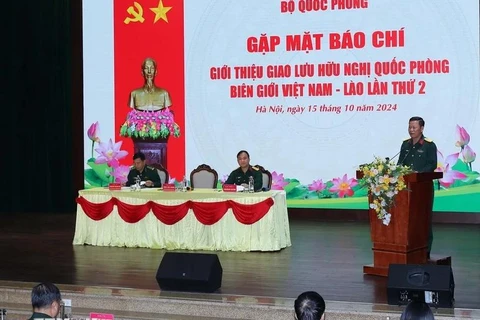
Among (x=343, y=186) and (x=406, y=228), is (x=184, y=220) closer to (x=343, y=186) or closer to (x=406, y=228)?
(x=406, y=228)

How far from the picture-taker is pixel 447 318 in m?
4.75

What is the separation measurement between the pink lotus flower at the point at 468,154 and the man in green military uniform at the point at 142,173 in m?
3.36

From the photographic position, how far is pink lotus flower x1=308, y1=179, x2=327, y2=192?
986cm

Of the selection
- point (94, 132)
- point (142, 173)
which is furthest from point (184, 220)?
point (94, 132)

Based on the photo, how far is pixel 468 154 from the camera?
30.3ft

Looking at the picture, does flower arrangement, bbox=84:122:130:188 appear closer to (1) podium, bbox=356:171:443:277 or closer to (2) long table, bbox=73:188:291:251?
(2) long table, bbox=73:188:291:251

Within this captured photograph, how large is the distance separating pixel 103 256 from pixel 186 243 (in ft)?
2.55

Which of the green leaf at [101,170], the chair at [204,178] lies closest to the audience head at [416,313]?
the chair at [204,178]

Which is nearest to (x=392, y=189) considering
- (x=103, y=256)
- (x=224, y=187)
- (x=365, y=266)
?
(x=365, y=266)

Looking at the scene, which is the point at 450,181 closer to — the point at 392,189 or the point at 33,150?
the point at 392,189

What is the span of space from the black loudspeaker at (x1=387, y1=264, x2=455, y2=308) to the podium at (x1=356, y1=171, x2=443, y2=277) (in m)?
1.04

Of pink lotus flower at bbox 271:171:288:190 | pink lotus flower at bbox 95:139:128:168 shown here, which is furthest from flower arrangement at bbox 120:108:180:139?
pink lotus flower at bbox 271:171:288:190

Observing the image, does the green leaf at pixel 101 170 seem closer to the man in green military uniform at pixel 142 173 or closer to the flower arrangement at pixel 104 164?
the flower arrangement at pixel 104 164

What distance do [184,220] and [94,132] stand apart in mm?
3539
